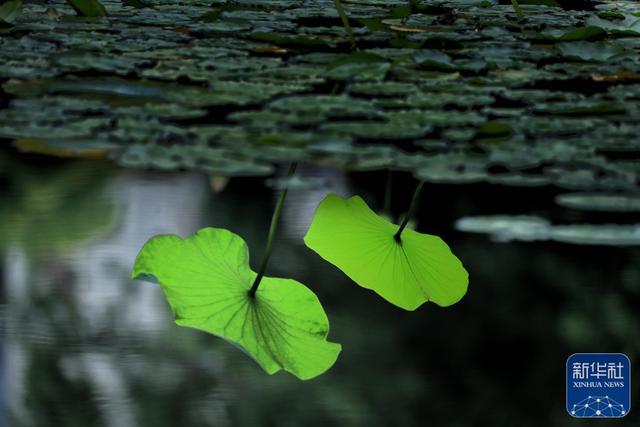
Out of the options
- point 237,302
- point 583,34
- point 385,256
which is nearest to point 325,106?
point 385,256

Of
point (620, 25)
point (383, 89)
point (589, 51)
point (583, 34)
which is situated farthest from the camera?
point (620, 25)

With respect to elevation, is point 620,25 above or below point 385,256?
below

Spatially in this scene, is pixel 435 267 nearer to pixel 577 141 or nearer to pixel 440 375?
pixel 440 375

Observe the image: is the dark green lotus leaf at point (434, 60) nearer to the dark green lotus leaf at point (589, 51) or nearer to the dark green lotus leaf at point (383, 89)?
the dark green lotus leaf at point (383, 89)

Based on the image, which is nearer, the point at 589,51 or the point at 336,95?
the point at 336,95

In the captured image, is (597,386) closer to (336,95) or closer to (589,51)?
(336,95)

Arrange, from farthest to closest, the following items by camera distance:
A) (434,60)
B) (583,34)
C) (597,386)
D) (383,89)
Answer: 1. (583,34)
2. (434,60)
3. (383,89)
4. (597,386)

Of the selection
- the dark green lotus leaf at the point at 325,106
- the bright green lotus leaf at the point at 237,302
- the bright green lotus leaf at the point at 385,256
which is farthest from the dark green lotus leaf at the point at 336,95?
the bright green lotus leaf at the point at 237,302
